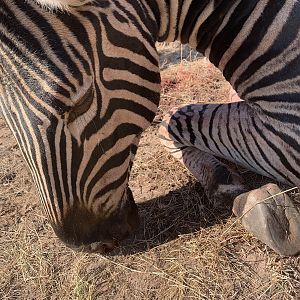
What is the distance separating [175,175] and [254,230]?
1.03 metres

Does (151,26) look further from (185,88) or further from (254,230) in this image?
(185,88)

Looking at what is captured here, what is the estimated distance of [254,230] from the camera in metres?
2.88

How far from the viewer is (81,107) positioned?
2.14 metres

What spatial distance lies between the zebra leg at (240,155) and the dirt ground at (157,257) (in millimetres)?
139

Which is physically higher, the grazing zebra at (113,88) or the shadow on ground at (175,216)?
the grazing zebra at (113,88)

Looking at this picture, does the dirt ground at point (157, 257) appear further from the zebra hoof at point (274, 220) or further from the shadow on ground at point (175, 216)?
the zebra hoof at point (274, 220)

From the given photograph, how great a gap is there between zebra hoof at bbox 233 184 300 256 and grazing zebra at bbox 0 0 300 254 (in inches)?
1.0

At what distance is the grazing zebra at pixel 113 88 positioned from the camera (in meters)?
2.04

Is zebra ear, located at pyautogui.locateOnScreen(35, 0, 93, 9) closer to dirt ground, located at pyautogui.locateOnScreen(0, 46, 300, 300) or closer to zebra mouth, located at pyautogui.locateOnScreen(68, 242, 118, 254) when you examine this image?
zebra mouth, located at pyautogui.locateOnScreen(68, 242, 118, 254)

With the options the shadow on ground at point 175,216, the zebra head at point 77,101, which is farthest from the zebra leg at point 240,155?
the zebra head at point 77,101

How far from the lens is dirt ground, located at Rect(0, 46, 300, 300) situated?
2.83 m

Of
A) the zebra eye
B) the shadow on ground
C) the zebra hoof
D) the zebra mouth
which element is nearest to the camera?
the zebra eye

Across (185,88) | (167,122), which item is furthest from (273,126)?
(185,88)

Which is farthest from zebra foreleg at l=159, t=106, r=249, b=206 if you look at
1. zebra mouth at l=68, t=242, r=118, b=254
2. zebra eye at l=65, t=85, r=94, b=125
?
zebra eye at l=65, t=85, r=94, b=125
